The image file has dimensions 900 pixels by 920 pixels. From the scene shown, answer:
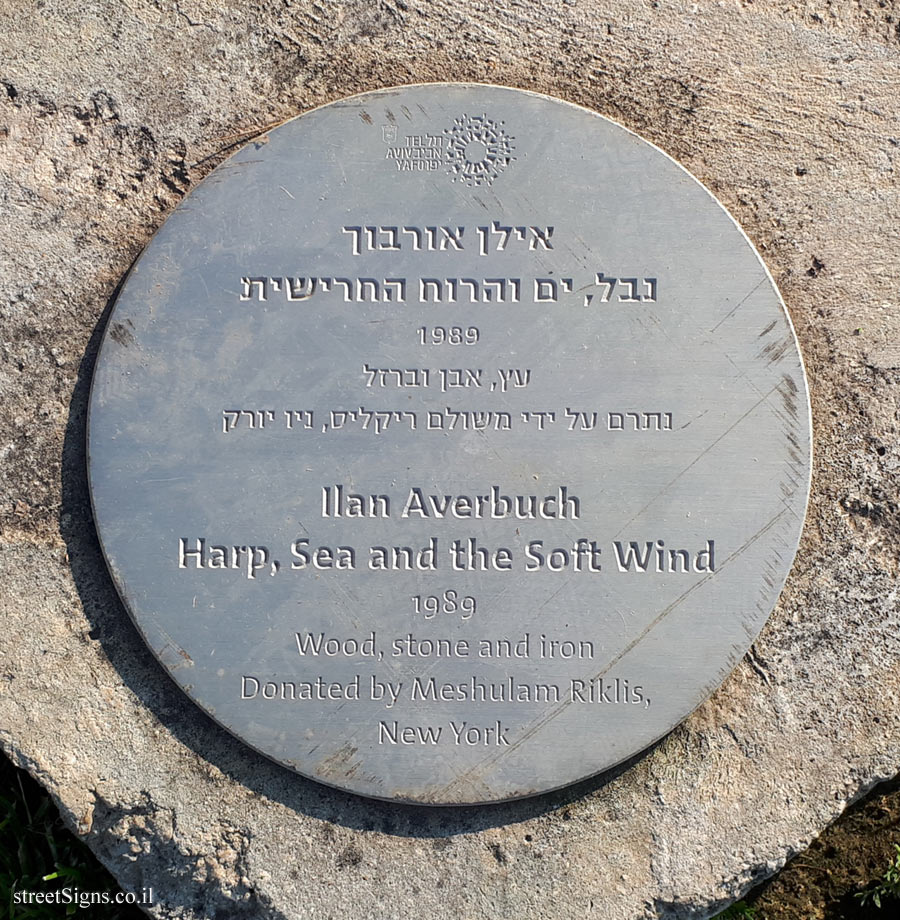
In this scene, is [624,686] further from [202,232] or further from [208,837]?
[202,232]

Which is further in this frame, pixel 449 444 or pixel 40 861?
pixel 40 861

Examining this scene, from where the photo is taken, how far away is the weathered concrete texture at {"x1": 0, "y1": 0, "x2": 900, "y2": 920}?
202 cm

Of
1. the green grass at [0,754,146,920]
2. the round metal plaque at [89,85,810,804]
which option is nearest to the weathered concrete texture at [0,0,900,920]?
the round metal plaque at [89,85,810,804]

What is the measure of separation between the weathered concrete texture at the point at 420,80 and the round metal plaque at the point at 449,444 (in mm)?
139

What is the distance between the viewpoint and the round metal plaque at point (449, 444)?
6.59 ft

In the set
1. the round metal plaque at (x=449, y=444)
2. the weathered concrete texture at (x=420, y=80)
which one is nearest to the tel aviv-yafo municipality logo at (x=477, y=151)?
the round metal plaque at (x=449, y=444)

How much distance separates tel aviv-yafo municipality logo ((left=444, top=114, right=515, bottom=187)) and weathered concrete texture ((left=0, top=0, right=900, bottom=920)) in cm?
22

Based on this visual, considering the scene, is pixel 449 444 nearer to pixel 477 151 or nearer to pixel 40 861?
pixel 477 151

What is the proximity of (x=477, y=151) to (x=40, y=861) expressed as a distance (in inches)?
90.3

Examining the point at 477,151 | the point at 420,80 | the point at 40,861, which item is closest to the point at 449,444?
the point at 477,151

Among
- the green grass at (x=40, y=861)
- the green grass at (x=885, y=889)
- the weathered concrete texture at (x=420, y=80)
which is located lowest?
the green grass at (x=40, y=861)

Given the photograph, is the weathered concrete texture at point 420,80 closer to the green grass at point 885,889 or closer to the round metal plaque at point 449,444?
the round metal plaque at point 449,444

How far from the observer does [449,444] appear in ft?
6.79

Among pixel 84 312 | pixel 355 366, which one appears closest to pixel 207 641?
pixel 355 366
